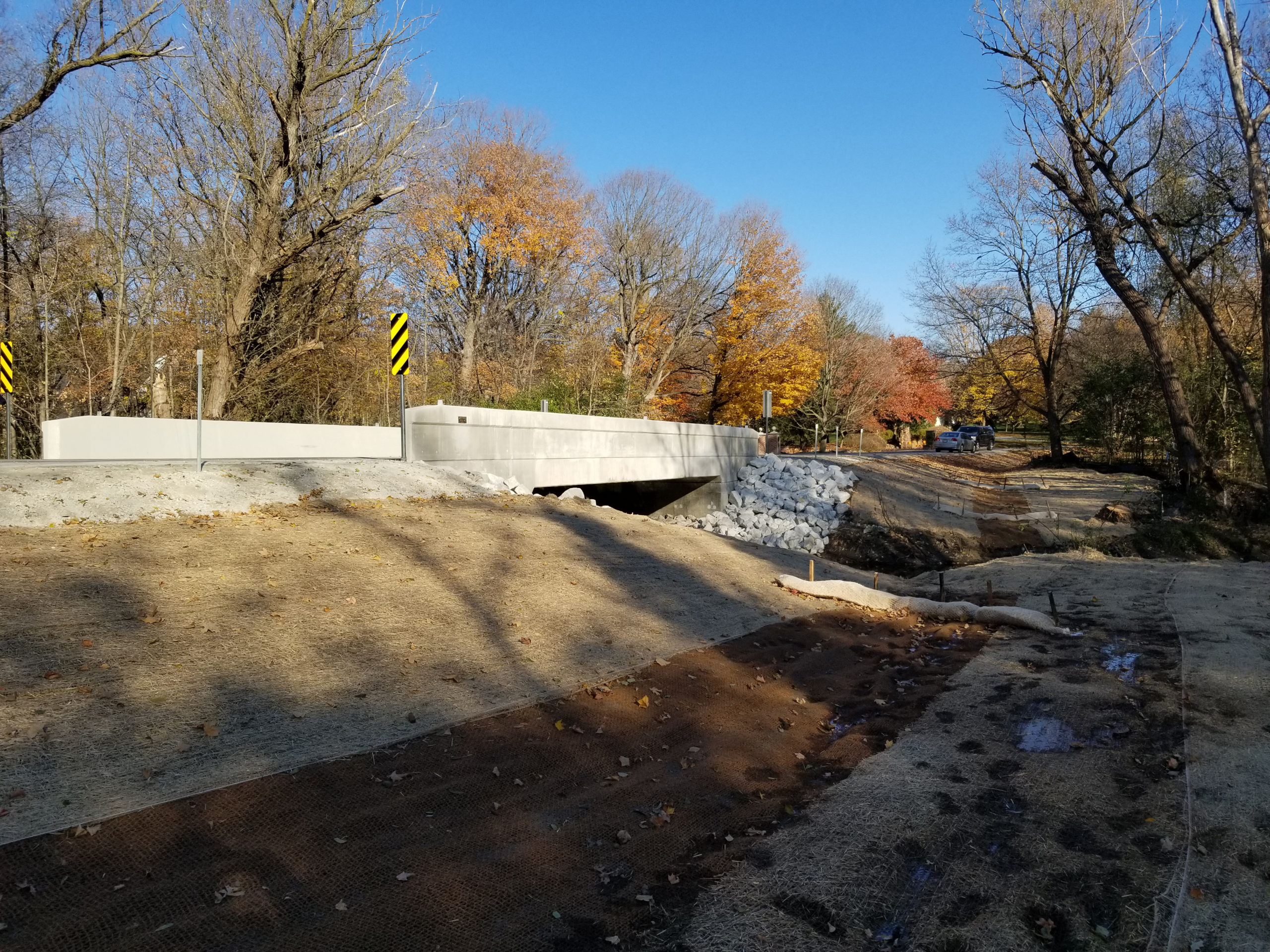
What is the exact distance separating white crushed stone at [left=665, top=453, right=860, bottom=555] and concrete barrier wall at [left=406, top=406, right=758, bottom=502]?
1.14m

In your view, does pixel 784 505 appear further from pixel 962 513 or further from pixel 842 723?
pixel 842 723

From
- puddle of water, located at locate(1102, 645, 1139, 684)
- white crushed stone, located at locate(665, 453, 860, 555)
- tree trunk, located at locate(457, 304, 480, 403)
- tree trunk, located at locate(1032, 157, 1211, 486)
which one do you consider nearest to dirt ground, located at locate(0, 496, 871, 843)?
puddle of water, located at locate(1102, 645, 1139, 684)

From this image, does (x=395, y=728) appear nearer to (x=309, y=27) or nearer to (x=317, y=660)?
(x=317, y=660)

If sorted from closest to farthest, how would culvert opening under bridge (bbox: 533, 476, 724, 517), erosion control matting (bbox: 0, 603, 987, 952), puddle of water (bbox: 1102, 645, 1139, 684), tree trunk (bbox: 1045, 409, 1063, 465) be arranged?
erosion control matting (bbox: 0, 603, 987, 952) < puddle of water (bbox: 1102, 645, 1139, 684) < culvert opening under bridge (bbox: 533, 476, 724, 517) < tree trunk (bbox: 1045, 409, 1063, 465)

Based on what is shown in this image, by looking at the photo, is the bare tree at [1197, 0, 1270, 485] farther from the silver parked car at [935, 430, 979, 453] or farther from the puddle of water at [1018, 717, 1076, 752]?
the silver parked car at [935, 430, 979, 453]

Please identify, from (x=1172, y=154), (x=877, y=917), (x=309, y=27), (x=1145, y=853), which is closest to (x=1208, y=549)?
(x=1172, y=154)

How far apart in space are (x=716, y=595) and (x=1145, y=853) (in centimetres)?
635

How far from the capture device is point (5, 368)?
52.6 feet

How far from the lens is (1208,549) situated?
16.6 m

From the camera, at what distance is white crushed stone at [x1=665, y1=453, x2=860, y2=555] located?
70.7 ft

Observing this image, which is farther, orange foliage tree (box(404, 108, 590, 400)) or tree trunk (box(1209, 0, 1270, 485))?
orange foliage tree (box(404, 108, 590, 400))

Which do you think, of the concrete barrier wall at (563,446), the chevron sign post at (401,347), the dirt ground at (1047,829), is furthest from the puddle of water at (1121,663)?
the chevron sign post at (401,347)

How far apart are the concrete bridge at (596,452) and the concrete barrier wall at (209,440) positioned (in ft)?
3.63

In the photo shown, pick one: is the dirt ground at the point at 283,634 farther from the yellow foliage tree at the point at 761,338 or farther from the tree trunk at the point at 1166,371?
the yellow foliage tree at the point at 761,338
